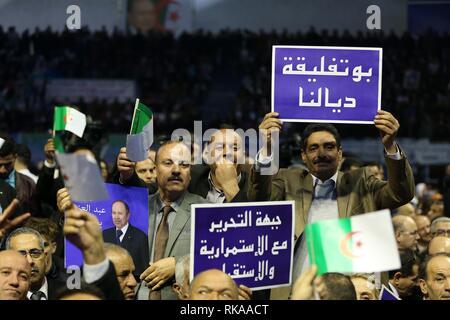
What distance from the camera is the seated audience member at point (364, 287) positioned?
540cm

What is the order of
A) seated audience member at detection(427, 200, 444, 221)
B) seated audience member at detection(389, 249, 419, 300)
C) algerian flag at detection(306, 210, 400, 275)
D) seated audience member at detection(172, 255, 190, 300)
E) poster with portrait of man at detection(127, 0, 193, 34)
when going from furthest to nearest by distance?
poster with portrait of man at detection(127, 0, 193, 34) → seated audience member at detection(427, 200, 444, 221) → seated audience member at detection(389, 249, 419, 300) → seated audience member at detection(172, 255, 190, 300) → algerian flag at detection(306, 210, 400, 275)

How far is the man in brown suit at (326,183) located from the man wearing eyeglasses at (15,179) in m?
2.16

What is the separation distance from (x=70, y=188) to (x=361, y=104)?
7.61 ft

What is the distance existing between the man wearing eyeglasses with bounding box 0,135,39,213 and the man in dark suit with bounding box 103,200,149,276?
1.76 meters

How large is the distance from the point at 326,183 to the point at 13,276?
1828 mm

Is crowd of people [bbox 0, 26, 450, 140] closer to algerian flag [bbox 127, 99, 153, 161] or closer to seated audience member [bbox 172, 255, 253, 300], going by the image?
algerian flag [bbox 127, 99, 153, 161]

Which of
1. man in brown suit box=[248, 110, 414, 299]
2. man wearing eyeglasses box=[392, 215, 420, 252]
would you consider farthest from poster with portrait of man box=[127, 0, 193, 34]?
man in brown suit box=[248, 110, 414, 299]

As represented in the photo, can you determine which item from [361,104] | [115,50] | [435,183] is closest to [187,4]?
[115,50]

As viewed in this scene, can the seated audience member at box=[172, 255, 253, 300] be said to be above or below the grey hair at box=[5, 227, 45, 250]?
below

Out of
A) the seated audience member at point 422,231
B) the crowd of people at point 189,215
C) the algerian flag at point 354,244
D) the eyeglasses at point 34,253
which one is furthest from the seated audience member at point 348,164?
the algerian flag at point 354,244

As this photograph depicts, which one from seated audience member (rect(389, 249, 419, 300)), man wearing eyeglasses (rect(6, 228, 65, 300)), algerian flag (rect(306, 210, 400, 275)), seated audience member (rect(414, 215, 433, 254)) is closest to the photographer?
algerian flag (rect(306, 210, 400, 275))

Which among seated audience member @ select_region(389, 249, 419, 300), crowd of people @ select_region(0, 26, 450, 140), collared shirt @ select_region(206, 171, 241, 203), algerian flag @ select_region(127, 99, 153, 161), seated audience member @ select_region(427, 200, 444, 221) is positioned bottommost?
seated audience member @ select_region(389, 249, 419, 300)

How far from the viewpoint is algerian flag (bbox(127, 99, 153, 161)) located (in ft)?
19.4

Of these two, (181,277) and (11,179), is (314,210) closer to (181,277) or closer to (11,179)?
(181,277)
